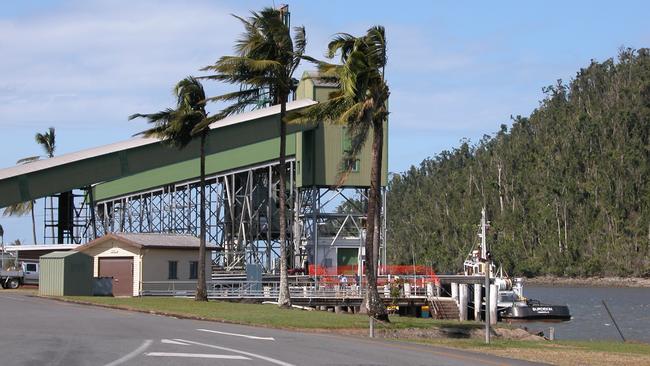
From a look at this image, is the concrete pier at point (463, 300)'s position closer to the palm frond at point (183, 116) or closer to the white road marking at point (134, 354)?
the palm frond at point (183, 116)

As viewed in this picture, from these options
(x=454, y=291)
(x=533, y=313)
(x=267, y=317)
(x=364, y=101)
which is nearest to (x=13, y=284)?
(x=454, y=291)

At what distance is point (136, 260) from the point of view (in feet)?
190

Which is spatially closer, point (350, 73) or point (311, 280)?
point (350, 73)

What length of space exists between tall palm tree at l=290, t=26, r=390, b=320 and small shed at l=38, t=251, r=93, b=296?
71.5 ft

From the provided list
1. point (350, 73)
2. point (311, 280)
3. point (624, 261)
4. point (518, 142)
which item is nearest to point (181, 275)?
point (311, 280)

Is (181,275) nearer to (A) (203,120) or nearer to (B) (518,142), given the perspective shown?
(A) (203,120)

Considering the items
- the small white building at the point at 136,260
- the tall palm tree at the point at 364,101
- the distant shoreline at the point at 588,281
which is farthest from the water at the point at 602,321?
the distant shoreline at the point at 588,281

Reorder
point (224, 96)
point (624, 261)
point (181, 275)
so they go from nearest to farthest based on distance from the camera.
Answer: point (224, 96)
point (181, 275)
point (624, 261)

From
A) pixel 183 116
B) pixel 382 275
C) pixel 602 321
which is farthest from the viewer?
pixel 602 321

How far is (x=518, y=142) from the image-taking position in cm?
17712

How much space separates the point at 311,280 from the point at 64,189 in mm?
15705

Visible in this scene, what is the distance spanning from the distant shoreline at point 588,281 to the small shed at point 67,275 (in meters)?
103

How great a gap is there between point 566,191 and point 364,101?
413ft

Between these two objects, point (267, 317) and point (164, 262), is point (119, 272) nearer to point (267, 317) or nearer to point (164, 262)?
point (164, 262)
